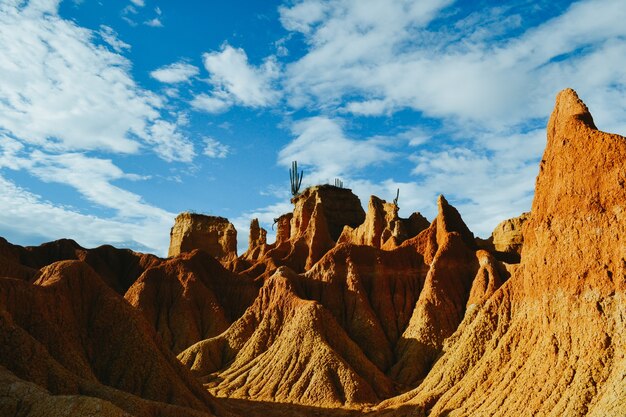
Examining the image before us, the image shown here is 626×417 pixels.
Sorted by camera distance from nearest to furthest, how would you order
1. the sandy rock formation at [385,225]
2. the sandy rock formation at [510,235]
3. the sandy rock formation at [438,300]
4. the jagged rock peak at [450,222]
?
the sandy rock formation at [438,300]
the jagged rock peak at [450,222]
the sandy rock formation at [510,235]
the sandy rock formation at [385,225]

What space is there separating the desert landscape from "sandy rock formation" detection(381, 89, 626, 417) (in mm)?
102

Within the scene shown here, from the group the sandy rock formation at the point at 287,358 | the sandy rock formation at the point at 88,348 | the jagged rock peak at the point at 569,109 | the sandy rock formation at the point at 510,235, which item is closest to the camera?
the sandy rock formation at the point at 88,348

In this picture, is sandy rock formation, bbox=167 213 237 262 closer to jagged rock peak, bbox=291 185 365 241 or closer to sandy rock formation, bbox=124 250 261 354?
jagged rock peak, bbox=291 185 365 241

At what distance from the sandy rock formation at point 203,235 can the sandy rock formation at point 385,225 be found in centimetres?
3752

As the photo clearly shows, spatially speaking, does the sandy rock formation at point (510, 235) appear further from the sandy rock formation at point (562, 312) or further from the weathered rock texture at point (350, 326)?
the sandy rock formation at point (562, 312)

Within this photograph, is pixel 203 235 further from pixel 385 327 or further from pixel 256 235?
pixel 385 327

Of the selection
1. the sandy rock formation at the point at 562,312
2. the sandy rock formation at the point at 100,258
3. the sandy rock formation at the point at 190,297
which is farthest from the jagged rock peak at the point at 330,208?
the sandy rock formation at the point at 562,312

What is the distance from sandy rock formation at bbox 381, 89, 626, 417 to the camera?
111 ft

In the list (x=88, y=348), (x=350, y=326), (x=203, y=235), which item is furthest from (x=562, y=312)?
(x=203, y=235)

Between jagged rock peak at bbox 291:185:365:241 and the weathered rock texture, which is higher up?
jagged rock peak at bbox 291:185:365:241

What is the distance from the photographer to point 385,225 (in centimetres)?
8825

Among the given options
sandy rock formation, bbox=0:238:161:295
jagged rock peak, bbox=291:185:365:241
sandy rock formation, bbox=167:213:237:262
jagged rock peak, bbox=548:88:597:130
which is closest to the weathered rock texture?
jagged rock peak, bbox=548:88:597:130

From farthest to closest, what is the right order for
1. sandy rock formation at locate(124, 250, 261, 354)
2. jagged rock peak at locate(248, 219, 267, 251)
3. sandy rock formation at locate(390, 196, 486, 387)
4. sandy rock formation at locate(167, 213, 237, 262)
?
sandy rock formation at locate(167, 213, 237, 262)
jagged rock peak at locate(248, 219, 267, 251)
sandy rock formation at locate(124, 250, 261, 354)
sandy rock formation at locate(390, 196, 486, 387)

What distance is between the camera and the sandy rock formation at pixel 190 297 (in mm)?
80375
